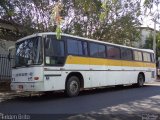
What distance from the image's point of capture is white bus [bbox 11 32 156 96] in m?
13.7

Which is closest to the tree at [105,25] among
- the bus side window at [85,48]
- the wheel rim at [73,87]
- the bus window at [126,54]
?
the bus window at [126,54]

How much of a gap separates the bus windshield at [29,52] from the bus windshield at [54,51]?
330mm

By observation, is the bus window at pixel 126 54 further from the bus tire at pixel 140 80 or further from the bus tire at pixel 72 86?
the bus tire at pixel 72 86

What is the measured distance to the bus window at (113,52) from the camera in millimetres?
18359

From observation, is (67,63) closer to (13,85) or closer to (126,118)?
(13,85)

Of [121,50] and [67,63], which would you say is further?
[121,50]

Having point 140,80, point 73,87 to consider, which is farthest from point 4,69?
point 140,80

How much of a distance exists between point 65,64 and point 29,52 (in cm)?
174

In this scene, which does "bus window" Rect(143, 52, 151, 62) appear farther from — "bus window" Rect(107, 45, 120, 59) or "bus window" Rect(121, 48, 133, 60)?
"bus window" Rect(107, 45, 120, 59)

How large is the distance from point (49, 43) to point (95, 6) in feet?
14.3

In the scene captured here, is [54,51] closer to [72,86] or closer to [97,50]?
[72,86]

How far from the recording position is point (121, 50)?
19812 millimetres

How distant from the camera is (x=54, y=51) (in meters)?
14.2

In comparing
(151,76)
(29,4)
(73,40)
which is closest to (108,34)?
(151,76)
